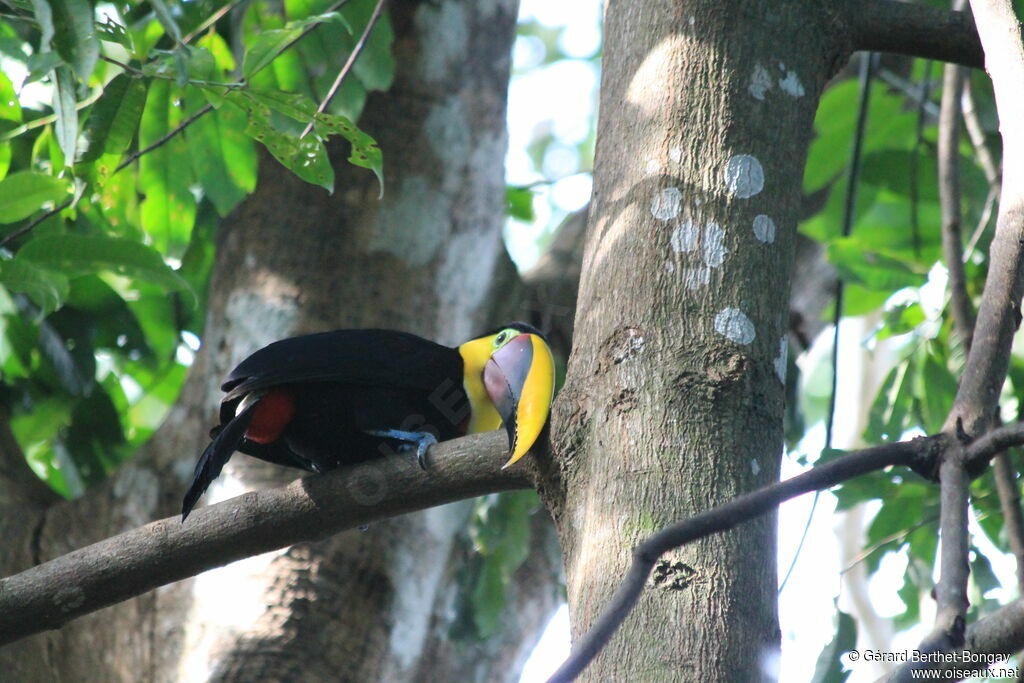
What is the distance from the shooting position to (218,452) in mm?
2322

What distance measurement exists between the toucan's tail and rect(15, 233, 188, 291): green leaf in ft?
1.27

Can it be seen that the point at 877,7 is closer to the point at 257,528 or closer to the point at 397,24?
the point at 257,528

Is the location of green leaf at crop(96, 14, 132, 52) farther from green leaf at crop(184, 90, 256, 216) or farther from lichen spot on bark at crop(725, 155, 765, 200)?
lichen spot on bark at crop(725, 155, 765, 200)

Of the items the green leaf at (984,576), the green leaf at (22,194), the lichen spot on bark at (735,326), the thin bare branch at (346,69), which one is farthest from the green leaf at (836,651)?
→ the green leaf at (22,194)

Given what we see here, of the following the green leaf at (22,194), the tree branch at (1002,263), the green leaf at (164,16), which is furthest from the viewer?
the green leaf at (22,194)

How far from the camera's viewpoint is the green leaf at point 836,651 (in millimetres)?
2135

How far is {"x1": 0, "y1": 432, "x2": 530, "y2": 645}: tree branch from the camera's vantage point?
1942 millimetres

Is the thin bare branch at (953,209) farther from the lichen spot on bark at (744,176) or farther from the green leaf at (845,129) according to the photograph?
the lichen spot on bark at (744,176)

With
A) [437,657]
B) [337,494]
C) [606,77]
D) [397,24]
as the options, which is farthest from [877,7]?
[437,657]

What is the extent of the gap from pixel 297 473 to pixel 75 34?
5.08 feet

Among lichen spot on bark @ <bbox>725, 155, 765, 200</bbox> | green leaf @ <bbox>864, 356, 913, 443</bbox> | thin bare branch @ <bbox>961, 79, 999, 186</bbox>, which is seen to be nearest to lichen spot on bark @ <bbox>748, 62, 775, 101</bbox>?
lichen spot on bark @ <bbox>725, 155, 765, 200</bbox>

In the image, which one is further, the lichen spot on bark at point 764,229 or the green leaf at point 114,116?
the green leaf at point 114,116

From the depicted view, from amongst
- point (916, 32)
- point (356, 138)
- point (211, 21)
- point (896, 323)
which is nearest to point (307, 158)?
point (356, 138)

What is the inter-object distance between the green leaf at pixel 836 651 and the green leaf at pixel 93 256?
1644mm
